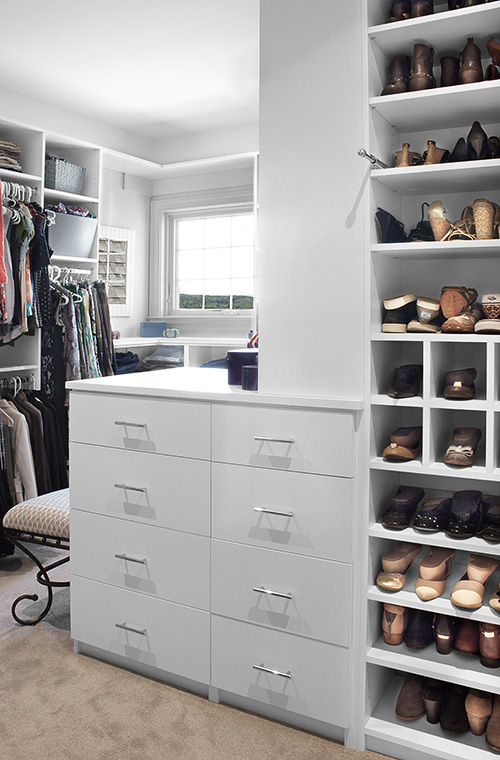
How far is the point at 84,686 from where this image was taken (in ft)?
6.84

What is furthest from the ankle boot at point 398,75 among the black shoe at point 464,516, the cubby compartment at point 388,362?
the black shoe at point 464,516

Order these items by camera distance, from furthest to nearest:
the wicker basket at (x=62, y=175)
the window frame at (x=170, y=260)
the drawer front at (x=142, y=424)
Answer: the window frame at (x=170, y=260) → the wicker basket at (x=62, y=175) → the drawer front at (x=142, y=424)

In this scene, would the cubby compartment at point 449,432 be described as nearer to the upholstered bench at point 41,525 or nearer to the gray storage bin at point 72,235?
the upholstered bench at point 41,525

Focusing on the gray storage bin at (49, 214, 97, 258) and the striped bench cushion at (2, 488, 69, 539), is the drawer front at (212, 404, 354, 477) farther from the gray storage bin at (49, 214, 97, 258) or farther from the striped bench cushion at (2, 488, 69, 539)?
the gray storage bin at (49, 214, 97, 258)

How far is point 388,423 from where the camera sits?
1972mm

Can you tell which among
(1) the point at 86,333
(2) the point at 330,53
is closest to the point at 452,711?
(2) the point at 330,53

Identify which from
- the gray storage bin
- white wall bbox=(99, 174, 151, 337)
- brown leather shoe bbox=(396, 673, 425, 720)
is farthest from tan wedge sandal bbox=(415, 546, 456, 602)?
white wall bbox=(99, 174, 151, 337)

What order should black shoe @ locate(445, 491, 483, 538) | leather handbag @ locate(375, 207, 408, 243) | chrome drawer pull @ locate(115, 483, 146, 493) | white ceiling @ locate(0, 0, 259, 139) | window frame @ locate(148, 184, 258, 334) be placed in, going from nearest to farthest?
black shoe @ locate(445, 491, 483, 538), leather handbag @ locate(375, 207, 408, 243), chrome drawer pull @ locate(115, 483, 146, 493), white ceiling @ locate(0, 0, 259, 139), window frame @ locate(148, 184, 258, 334)

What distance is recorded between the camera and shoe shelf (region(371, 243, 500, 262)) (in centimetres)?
163

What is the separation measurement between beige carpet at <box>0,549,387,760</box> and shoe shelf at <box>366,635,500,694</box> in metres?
0.26

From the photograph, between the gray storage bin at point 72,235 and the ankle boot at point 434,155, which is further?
the gray storage bin at point 72,235

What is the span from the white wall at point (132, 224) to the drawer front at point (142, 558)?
2864mm

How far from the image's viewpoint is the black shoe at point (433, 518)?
1.75 metres

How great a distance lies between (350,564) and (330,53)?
1427 mm
